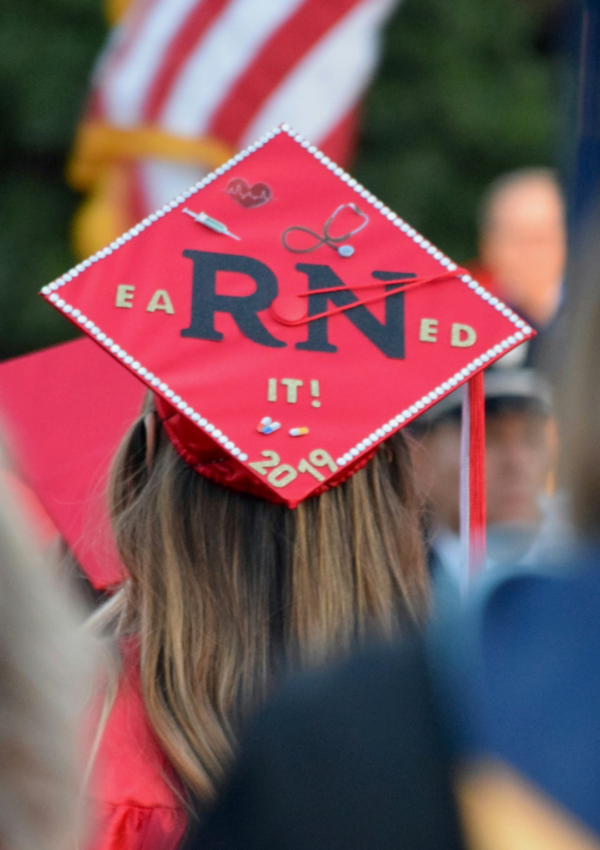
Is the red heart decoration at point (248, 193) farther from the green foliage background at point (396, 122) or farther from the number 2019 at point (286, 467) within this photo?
the green foliage background at point (396, 122)

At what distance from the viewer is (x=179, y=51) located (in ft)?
19.5

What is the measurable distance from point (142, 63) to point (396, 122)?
3.03 metres

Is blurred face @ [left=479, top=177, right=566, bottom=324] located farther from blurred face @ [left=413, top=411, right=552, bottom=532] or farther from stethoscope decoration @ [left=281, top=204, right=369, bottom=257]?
stethoscope decoration @ [left=281, top=204, right=369, bottom=257]

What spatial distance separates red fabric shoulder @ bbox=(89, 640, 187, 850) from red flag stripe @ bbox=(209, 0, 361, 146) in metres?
4.52

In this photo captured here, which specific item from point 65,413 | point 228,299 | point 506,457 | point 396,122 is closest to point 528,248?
point 506,457

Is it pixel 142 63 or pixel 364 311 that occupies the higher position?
pixel 142 63

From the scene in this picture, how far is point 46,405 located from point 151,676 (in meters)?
1.12

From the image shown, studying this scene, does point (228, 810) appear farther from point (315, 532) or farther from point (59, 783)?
point (315, 532)

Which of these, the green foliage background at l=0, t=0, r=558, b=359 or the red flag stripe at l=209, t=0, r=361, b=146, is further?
the green foliage background at l=0, t=0, r=558, b=359

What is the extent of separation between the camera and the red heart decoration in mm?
2273

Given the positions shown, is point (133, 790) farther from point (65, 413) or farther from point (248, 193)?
point (65, 413)

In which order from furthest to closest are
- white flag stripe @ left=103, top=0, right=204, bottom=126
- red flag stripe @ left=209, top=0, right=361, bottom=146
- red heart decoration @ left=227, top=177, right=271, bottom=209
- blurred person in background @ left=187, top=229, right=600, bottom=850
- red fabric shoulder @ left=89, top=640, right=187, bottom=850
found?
red flag stripe @ left=209, top=0, right=361, bottom=146 → white flag stripe @ left=103, top=0, right=204, bottom=126 → red heart decoration @ left=227, top=177, right=271, bottom=209 → red fabric shoulder @ left=89, top=640, right=187, bottom=850 → blurred person in background @ left=187, top=229, right=600, bottom=850

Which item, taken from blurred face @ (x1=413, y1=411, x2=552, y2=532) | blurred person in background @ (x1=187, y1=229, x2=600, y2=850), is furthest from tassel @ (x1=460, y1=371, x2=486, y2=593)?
blurred face @ (x1=413, y1=411, x2=552, y2=532)

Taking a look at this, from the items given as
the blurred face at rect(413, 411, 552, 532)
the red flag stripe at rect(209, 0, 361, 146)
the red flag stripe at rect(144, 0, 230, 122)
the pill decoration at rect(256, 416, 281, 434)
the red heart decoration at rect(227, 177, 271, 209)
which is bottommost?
the blurred face at rect(413, 411, 552, 532)
